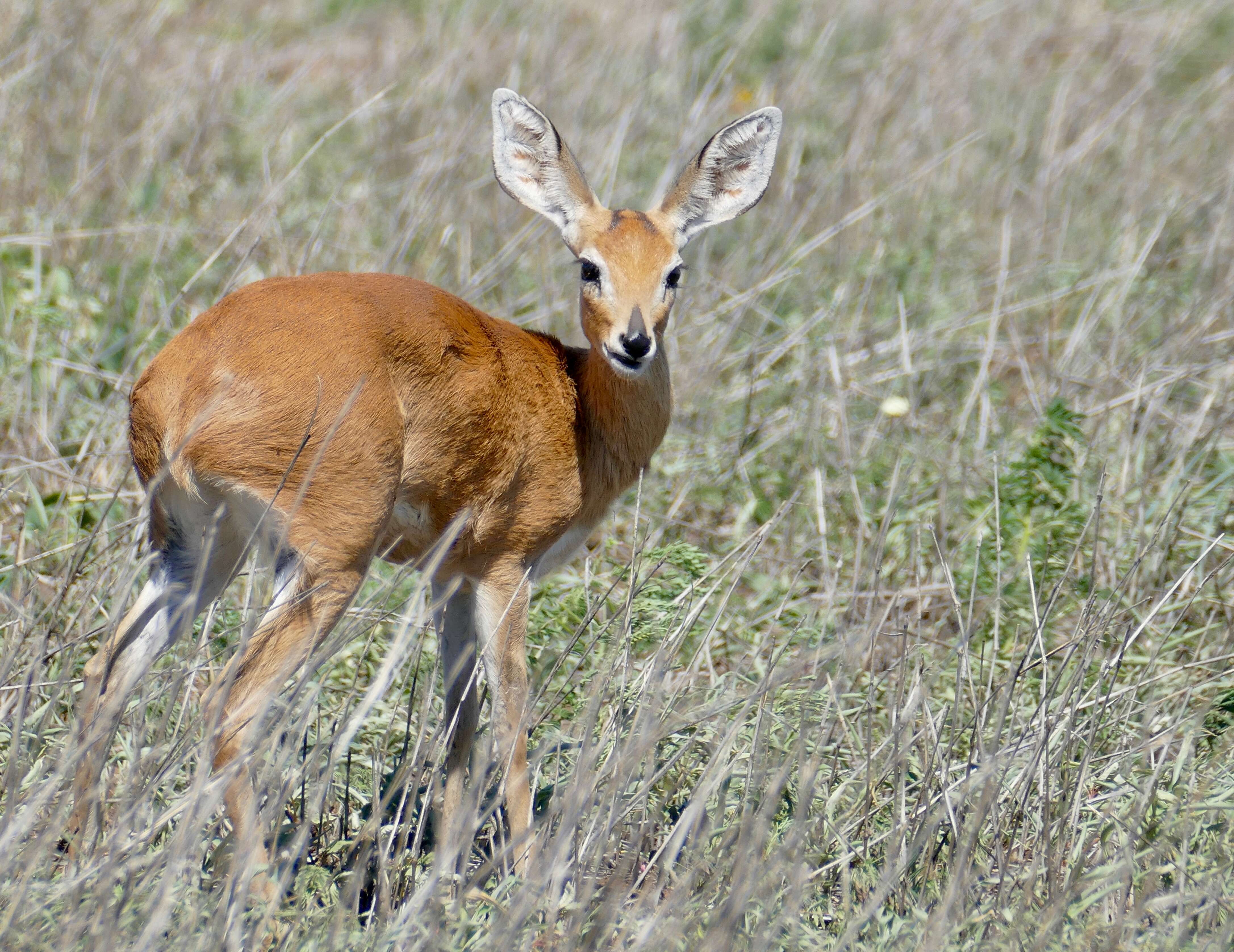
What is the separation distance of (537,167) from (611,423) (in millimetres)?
918

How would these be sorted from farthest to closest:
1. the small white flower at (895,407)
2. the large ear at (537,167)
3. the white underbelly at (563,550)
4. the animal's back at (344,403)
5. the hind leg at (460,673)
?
the small white flower at (895,407) → the large ear at (537,167) → the white underbelly at (563,550) → the hind leg at (460,673) → the animal's back at (344,403)

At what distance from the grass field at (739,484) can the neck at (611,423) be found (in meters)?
0.28

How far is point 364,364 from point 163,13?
5771mm

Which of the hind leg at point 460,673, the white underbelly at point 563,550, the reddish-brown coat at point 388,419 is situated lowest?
the hind leg at point 460,673

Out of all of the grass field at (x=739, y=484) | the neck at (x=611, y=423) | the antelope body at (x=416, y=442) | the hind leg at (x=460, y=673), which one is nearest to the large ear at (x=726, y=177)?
the antelope body at (x=416, y=442)

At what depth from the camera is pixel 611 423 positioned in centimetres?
431

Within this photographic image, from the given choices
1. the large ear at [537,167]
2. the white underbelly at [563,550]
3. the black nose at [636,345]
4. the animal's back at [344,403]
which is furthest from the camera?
the large ear at [537,167]

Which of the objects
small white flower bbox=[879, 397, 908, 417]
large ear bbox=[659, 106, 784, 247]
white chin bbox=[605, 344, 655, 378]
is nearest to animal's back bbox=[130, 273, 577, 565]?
white chin bbox=[605, 344, 655, 378]

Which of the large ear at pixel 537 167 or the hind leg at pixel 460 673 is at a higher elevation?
the large ear at pixel 537 167

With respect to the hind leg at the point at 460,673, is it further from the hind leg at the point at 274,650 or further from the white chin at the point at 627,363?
the white chin at the point at 627,363

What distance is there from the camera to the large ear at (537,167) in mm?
4359

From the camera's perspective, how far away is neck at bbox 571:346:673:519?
428 centimetres

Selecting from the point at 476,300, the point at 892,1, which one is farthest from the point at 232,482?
the point at 892,1

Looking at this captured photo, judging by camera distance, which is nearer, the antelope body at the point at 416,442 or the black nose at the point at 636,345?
the antelope body at the point at 416,442
